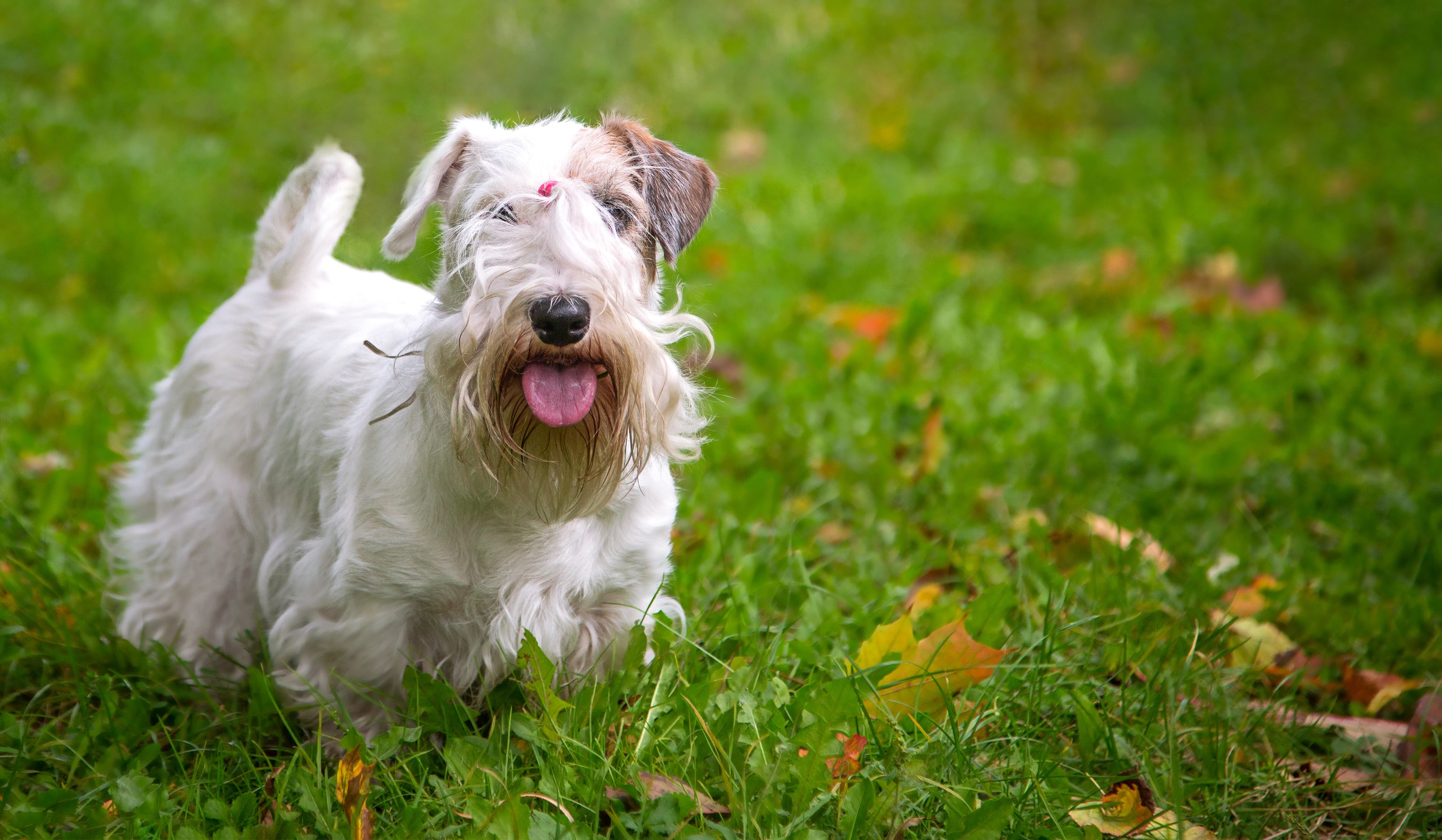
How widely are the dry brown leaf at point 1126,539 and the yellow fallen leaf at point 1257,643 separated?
0.95ft

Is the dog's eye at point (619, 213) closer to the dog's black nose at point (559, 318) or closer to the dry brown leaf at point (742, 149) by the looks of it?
the dog's black nose at point (559, 318)

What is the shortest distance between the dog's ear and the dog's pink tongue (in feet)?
1.44

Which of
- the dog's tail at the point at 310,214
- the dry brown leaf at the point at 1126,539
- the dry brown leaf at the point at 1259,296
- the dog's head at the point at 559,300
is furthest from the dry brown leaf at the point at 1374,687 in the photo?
the dry brown leaf at the point at 1259,296

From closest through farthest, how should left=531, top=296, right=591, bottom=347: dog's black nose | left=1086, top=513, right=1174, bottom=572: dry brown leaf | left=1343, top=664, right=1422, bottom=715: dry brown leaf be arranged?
left=531, top=296, right=591, bottom=347: dog's black nose, left=1343, top=664, right=1422, bottom=715: dry brown leaf, left=1086, top=513, right=1174, bottom=572: dry brown leaf

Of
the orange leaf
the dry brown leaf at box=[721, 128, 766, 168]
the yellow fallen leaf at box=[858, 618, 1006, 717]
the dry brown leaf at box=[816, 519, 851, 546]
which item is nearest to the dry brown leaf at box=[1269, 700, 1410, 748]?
the yellow fallen leaf at box=[858, 618, 1006, 717]

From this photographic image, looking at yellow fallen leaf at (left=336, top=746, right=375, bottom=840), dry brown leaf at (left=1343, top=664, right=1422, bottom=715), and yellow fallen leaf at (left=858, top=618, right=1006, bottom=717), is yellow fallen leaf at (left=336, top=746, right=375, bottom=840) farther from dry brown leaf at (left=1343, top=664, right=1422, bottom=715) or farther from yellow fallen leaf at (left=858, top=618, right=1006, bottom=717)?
dry brown leaf at (left=1343, top=664, right=1422, bottom=715)

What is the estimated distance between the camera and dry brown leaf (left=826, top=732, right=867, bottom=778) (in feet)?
7.89

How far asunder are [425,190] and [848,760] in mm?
1587

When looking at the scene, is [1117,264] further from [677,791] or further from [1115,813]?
[677,791]

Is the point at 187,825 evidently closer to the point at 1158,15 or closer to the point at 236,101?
the point at 236,101

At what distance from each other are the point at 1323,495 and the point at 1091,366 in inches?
48.3

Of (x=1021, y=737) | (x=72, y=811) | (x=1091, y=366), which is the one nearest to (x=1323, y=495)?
(x=1091, y=366)

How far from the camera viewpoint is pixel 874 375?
492cm

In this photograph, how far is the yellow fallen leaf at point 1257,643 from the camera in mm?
3105
